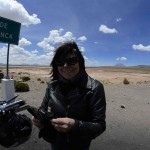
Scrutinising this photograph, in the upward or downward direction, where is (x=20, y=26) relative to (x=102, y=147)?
upward

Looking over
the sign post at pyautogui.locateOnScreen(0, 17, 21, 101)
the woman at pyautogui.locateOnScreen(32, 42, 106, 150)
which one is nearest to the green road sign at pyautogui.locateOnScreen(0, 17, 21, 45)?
the sign post at pyautogui.locateOnScreen(0, 17, 21, 101)

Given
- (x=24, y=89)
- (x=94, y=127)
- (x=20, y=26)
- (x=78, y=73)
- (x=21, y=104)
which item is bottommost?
(x=24, y=89)

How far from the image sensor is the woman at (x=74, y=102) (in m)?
2.80

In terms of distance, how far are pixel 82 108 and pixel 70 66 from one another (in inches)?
15.9

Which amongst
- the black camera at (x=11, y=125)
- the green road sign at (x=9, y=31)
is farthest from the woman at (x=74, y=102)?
the green road sign at (x=9, y=31)

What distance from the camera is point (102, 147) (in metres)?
7.32

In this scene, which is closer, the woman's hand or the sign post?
the woman's hand

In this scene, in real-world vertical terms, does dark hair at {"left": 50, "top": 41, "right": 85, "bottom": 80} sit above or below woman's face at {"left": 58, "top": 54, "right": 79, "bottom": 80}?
above

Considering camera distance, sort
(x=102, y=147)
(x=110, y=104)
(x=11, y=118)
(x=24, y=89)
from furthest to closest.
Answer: (x=24, y=89) < (x=110, y=104) < (x=102, y=147) < (x=11, y=118)

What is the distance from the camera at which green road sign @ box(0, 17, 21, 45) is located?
26.9 feet

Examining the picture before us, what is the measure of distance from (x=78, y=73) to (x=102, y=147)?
4.60 m

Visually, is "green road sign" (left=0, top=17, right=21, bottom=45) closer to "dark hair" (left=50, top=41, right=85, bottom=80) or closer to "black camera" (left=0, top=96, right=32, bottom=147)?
"dark hair" (left=50, top=41, right=85, bottom=80)

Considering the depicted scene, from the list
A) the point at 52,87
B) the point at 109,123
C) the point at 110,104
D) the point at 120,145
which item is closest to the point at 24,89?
the point at 110,104

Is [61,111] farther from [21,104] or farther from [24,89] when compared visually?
[24,89]
